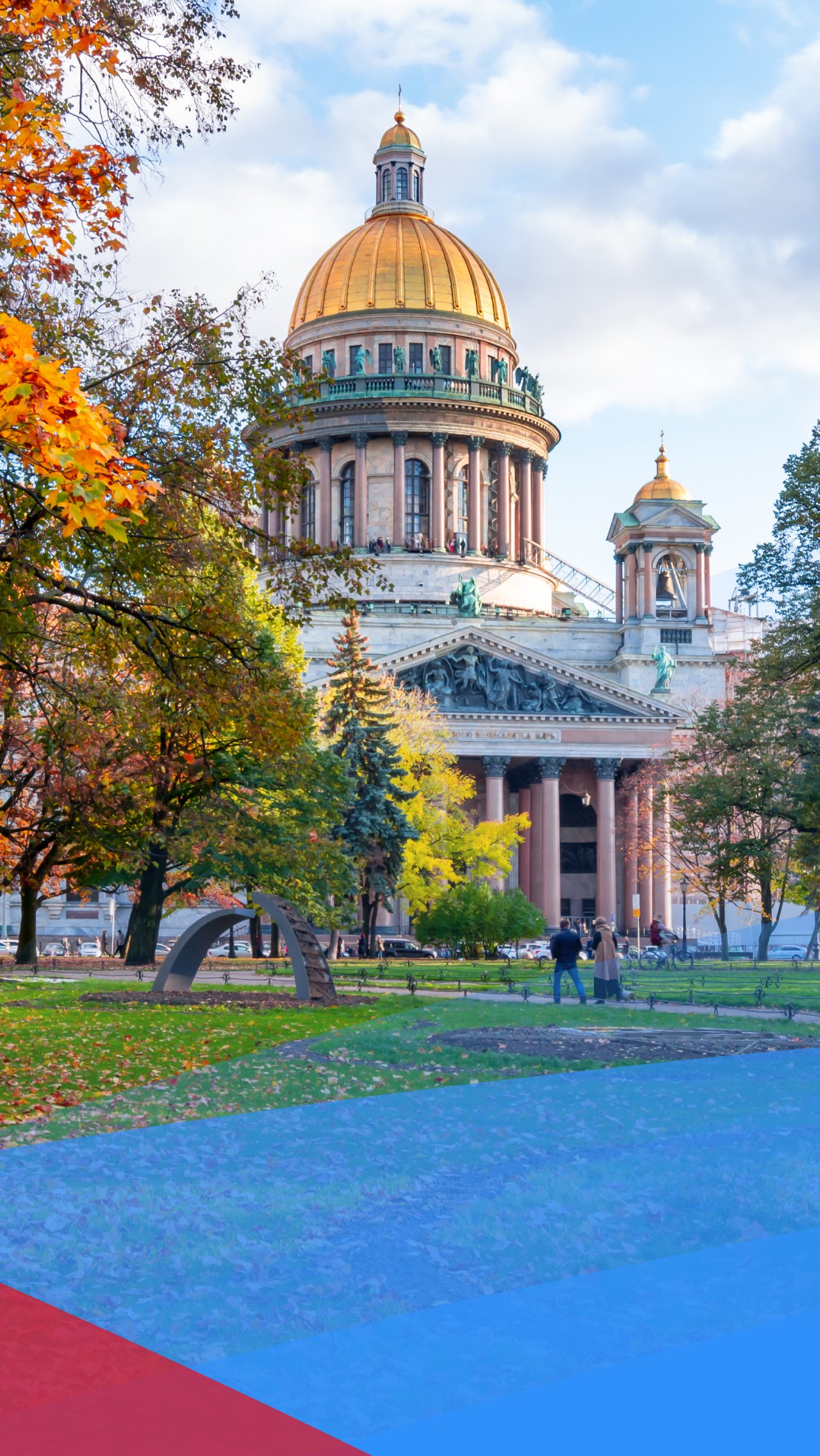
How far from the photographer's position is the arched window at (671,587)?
8594 centimetres

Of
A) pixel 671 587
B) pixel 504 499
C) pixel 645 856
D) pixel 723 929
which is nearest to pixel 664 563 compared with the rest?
pixel 671 587

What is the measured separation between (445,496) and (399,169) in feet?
91.7

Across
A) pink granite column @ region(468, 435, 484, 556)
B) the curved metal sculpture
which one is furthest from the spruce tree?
pink granite column @ region(468, 435, 484, 556)

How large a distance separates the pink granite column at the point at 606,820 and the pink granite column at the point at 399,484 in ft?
77.7

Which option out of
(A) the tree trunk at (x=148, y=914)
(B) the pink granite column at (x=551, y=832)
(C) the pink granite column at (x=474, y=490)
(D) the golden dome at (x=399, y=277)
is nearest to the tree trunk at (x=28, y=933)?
(A) the tree trunk at (x=148, y=914)

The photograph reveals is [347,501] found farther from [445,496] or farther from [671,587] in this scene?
[671,587]

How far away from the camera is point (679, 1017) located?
2388 cm

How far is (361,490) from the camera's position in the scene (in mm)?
95125

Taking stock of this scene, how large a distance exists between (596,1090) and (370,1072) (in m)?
2.39

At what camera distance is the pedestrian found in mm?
27812

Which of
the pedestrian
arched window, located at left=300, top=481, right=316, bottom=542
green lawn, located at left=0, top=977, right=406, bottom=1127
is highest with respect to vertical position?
arched window, located at left=300, top=481, right=316, bottom=542

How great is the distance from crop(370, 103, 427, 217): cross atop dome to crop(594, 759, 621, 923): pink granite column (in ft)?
159
